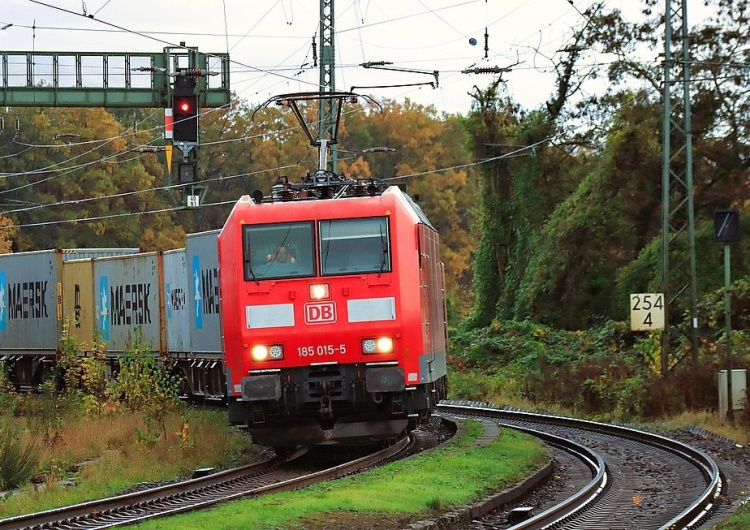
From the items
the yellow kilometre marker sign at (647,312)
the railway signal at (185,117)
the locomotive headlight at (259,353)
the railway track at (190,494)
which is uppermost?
the railway signal at (185,117)

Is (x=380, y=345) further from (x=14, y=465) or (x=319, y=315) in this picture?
(x=14, y=465)

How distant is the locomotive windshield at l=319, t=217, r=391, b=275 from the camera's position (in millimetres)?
16500

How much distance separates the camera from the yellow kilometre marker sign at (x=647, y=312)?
26562 millimetres

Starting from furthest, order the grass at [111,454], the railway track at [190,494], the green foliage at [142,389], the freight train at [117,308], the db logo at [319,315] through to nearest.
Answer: the freight train at [117,308]
the green foliage at [142,389]
the db logo at [319,315]
the grass at [111,454]
the railway track at [190,494]

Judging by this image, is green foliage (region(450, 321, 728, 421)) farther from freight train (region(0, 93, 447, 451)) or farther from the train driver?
the train driver

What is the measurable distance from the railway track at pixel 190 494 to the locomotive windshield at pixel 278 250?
248 centimetres

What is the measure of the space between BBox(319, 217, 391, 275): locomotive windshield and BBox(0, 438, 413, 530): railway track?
97.1 inches

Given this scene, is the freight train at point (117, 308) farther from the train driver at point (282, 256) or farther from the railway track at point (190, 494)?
the railway track at point (190, 494)

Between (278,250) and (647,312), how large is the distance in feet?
39.8

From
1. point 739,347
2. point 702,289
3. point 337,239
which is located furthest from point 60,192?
point 337,239

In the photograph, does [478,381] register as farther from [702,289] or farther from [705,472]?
[705,472]

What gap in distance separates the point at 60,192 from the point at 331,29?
36.9 m

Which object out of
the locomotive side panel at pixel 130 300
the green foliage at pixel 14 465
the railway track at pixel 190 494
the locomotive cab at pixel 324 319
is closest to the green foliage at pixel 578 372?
the locomotive side panel at pixel 130 300

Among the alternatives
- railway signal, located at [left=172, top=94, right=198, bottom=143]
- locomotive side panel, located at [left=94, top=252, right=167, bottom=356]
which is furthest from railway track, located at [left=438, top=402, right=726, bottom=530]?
railway signal, located at [left=172, top=94, right=198, bottom=143]
